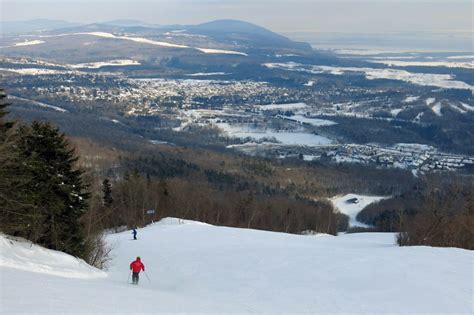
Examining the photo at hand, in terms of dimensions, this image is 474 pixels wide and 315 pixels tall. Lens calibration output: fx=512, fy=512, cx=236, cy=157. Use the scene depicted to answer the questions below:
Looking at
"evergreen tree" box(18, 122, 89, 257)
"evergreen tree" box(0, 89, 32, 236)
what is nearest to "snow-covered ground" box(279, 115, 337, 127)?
A: "evergreen tree" box(18, 122, 89, 257)

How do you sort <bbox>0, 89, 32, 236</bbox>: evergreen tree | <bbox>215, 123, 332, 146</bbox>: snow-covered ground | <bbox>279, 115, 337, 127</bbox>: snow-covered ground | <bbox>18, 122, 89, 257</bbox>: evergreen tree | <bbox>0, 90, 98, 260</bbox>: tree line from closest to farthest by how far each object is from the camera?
<bbox>0, 89, 32, 236</bbox>: evergreen tree < <bbox>0, 90, 98, 260</bbox>: tree line < <bbox>18, 122, 89, 257</bbox>: evergreen tree < <bbox>215, 123, 332, 146</bbox>: snow-covered ground < <bbox>279, 115, 337, 127</bbox>: snow-covered ground

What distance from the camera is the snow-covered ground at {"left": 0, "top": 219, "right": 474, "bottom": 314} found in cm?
1211

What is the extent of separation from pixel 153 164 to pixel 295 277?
7323 cm

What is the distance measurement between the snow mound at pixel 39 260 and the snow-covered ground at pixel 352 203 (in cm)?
6631

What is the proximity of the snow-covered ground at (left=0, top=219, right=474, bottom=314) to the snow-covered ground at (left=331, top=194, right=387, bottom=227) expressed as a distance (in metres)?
57.4

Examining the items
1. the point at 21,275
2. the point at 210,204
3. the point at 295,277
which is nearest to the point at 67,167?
the point at 21,275

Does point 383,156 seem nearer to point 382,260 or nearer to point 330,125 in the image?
point 330,125

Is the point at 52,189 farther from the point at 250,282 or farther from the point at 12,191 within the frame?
the point at 250,282

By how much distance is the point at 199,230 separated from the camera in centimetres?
3578

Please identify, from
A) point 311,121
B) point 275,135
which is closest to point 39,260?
point 275,135

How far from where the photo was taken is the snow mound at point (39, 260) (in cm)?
1462

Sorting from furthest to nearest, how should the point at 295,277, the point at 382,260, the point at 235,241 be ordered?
the point at 235,241 → the point at 382,260 → the point at 295,277

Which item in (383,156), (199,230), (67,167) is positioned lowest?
(383,156)

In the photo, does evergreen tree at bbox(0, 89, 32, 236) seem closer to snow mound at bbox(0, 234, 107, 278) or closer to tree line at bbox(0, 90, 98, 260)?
tree line at bbox(0, 90, 98, 260)
